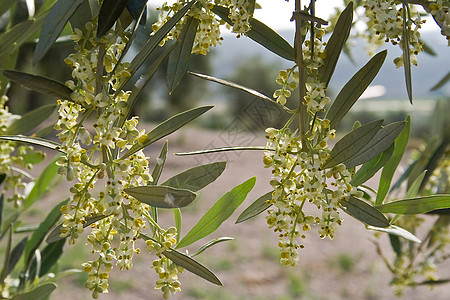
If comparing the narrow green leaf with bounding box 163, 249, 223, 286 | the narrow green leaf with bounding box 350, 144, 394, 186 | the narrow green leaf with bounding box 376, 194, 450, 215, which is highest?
the narrow green leaf with bounding box 350, 144, 394, 186

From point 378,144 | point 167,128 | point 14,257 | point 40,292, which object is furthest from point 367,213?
point 14,257

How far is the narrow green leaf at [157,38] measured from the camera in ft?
1.07

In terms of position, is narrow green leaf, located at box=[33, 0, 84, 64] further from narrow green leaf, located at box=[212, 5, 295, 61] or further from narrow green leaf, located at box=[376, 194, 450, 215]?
narrow green leaf, located at box=[376, 194, 450, 215]

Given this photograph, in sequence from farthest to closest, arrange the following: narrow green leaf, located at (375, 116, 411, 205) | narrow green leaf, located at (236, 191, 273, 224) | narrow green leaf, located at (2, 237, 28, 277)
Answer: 1. narrow green leaf, located at (2, 237, 28, 277)
2. narrow green leaf, located at (375, 116, 411, 205)
3. narrow green leaf, located at (236, 191, 273, 224)

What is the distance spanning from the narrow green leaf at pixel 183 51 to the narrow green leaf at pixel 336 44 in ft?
0.30

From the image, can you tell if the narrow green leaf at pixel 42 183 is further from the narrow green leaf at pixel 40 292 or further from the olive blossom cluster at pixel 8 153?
the narrow green leaf at pixel 40 292

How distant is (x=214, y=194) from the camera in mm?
5020

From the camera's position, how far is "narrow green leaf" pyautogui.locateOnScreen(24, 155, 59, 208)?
73cm

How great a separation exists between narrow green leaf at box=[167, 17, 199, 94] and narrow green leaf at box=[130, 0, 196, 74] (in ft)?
0.09

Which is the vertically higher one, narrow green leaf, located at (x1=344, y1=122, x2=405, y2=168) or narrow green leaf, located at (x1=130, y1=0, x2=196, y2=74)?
narrow green leaf, located at (x1=130, y1=0, x2=196, y2=74)

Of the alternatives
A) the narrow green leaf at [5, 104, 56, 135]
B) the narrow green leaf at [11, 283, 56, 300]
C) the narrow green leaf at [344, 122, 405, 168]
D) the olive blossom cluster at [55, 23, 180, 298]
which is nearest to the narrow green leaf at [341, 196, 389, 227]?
the narrow green leaf at [344, 122, 405, 168]

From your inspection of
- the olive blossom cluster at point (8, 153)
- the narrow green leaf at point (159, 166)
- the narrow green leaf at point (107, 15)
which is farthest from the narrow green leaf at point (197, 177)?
the olive blossom cluster at point (8, 153)

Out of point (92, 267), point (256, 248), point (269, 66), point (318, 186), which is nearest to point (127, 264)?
point (92, 267)

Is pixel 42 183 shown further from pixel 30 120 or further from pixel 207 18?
pixel 207 18
